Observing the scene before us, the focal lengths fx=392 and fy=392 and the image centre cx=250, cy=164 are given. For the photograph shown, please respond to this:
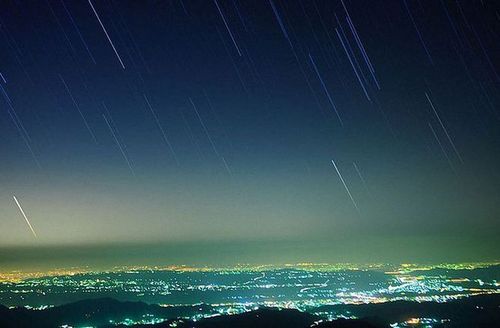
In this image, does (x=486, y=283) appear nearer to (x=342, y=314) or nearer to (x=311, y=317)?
(x=342, y=314)

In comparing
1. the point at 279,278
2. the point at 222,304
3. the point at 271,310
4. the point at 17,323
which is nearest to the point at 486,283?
the point at 279,278

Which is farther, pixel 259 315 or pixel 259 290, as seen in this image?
pixel 259 290

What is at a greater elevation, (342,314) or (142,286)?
(142,286)

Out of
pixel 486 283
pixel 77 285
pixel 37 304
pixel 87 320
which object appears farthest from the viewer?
pixel 77 285

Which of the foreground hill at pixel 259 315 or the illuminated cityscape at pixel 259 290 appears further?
the illuminated cityscape at pixel 259 290

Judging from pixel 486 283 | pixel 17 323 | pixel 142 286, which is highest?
pixel 17 323

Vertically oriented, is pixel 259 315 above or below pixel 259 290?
above

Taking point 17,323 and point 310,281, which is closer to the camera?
point 17,323

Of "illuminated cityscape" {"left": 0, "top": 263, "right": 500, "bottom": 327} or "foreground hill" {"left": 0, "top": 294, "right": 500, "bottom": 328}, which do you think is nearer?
"foreground hill" {"left": 0, "top": 294, "right": 500, "bottom": 328}
